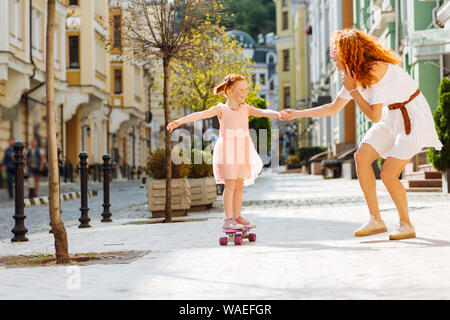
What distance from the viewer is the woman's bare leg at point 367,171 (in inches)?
270

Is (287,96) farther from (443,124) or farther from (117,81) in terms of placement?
(443,124)

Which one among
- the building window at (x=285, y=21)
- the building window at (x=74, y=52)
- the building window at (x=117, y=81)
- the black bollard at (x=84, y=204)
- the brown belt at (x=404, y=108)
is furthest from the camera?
the building window at (x=285, y=21)

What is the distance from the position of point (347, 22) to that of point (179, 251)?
33113 mm

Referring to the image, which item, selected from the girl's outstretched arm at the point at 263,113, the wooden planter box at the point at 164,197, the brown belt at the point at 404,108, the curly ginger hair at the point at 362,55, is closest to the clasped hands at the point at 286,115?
the girl's outstretched arm at the point at 263,113

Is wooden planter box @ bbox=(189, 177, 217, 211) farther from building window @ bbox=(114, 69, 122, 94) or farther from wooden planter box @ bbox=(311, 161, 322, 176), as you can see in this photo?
building window @ bbox=(114, 69, 122, 94)

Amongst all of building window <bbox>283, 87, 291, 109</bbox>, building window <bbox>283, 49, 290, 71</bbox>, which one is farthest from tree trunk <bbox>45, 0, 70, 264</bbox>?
building window <bbox>283, 87, 291, 109</bbox>

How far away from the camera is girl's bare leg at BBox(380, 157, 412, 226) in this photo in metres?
6.70

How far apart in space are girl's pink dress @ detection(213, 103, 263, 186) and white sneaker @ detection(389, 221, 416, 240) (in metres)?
1.52

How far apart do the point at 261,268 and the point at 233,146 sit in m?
2.28

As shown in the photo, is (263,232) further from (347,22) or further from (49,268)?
(347,22)

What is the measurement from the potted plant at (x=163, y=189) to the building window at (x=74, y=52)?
21.5 metres

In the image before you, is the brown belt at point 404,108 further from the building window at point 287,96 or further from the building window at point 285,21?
the building window at point 285,21

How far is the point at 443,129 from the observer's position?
14.9 metres

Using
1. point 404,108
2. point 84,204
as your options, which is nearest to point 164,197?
point 84,204
